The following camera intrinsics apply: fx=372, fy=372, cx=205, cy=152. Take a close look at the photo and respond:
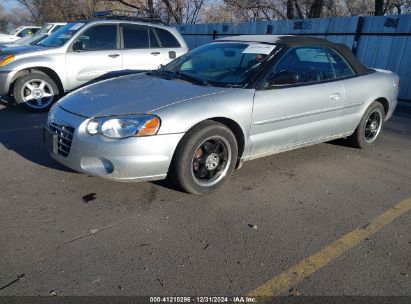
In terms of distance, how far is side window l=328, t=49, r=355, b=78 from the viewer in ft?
15.7

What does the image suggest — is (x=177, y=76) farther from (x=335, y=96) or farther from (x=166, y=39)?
(x=166, y=39)

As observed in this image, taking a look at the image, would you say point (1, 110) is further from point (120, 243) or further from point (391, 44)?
point (391, 44)

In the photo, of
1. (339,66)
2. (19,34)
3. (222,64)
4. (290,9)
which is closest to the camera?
(222,64)

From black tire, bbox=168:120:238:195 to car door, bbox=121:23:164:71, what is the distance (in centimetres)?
430

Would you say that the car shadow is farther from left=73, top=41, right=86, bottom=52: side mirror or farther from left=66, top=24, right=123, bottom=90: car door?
left=73, top=41, right=86, bottom=52: side mirror

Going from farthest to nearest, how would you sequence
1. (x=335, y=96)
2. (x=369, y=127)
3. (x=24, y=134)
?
(x=369, y=127)
(x=24, y=134)
(x=335, y=96)

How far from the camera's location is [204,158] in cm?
362

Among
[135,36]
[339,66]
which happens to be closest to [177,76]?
[339,66]

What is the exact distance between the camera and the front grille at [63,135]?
3.38 m

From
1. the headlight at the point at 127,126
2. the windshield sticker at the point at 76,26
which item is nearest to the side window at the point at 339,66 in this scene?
the headlight at the point at 127,126

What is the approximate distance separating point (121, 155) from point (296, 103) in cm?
206

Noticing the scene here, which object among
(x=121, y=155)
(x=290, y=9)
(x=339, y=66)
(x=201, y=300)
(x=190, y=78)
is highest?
(x=290, y=9)

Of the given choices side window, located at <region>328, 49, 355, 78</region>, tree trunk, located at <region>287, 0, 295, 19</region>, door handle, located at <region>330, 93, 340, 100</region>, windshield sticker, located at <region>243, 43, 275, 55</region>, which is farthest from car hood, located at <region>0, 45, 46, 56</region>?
tree trunk, located at <region>287, 0, 295, 19</region>

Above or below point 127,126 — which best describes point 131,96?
above
